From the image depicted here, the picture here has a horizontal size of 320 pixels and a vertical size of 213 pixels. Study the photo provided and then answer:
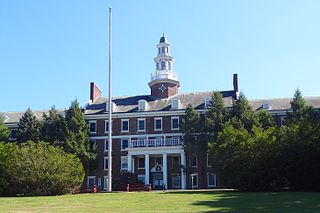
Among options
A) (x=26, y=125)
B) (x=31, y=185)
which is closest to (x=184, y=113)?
(x=26, y=125)

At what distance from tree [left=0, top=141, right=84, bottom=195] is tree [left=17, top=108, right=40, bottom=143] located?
16.5 meters

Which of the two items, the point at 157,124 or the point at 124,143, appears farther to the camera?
the point at 124,143

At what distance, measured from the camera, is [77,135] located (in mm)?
56719

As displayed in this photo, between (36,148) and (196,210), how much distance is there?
2716cm

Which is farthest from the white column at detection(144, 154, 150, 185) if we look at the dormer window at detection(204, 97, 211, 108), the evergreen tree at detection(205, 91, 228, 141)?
the dormer window at detection(204, 97, 211, 108)

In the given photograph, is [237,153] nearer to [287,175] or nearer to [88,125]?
[287,175]

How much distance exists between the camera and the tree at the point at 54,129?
56.2 meters

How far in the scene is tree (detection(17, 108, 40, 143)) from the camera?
57.2 metres

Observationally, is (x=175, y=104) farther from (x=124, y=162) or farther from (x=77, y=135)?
(x=77, y=135)

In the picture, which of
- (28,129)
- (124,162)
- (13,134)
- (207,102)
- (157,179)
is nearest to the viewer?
(28,129)

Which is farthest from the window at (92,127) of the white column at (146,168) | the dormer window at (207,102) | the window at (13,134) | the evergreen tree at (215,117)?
the evergreen tree at (215,117)

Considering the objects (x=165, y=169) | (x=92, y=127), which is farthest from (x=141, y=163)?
(x=92, y=127)

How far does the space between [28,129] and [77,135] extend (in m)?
6.34

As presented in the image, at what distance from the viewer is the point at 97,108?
207 feet
